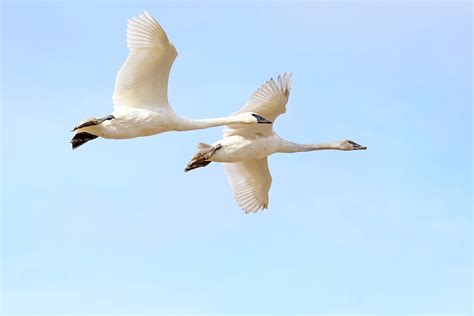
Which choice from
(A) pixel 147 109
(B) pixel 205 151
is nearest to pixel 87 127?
(A) pixel 147 109

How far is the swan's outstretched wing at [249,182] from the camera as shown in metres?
35.1

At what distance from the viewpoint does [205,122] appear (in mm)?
32031

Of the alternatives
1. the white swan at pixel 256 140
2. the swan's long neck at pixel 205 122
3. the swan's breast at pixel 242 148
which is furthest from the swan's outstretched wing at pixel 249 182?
the swan's long neck at pixel 205 122

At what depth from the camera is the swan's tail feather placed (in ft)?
104

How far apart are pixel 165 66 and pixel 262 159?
4.89 m

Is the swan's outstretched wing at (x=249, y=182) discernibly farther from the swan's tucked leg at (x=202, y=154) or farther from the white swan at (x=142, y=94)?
the white swan at (x=142, y=94)

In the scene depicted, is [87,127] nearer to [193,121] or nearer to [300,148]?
[193,121]

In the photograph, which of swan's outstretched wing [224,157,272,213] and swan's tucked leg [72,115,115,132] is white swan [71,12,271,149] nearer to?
swan's tucked leg [72,115,115,132]

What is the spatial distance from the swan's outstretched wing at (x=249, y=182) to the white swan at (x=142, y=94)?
3.71m

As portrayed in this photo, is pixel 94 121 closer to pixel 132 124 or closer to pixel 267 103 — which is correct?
pixel 132 124

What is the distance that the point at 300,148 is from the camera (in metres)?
33.9

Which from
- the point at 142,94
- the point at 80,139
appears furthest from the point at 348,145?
the point at 80,139

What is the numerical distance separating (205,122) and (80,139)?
114 inches

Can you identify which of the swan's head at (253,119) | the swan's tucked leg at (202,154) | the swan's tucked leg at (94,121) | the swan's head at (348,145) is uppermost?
the swan's head at (348,145)
